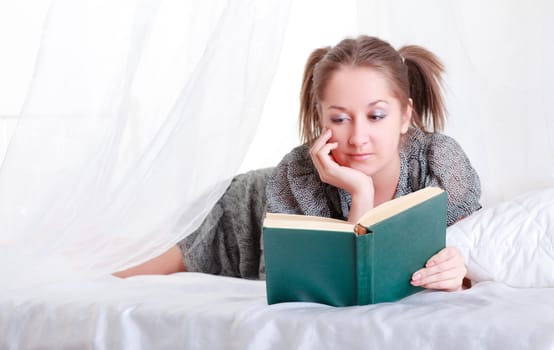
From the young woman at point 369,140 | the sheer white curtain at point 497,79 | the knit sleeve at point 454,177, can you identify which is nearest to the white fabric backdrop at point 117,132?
the young woman at point 369,140

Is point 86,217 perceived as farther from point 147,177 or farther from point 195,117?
point 195,117

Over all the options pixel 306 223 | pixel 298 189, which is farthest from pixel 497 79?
pixel 306 223

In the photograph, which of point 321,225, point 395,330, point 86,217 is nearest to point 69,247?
point 86,217

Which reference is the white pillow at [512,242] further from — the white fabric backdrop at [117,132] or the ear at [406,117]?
the white fabric backdrop at [117,132]

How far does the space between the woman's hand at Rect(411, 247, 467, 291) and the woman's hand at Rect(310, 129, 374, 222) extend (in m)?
0.22

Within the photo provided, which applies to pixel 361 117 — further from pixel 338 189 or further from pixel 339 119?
pixel 338 189

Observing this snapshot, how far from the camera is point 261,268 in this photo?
1.97 m

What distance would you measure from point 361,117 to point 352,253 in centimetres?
44

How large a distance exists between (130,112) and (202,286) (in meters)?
0.40

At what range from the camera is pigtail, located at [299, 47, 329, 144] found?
1.83 meters

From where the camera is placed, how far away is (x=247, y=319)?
1.32m

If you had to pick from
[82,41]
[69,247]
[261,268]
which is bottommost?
[261,268]

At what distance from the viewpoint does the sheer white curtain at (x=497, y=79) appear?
1.88m

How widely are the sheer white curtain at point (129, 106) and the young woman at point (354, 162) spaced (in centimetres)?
21
